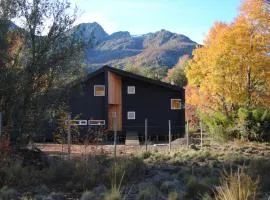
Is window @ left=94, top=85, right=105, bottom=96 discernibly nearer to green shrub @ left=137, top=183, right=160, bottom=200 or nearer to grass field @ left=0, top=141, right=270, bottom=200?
grass field @ left=0, top=141, right=270, bottom=200

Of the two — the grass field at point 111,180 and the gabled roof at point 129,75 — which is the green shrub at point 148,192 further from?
the gabled roof at point 129,75

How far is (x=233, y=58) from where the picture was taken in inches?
1347

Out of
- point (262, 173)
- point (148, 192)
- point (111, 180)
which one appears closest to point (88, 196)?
point (148, 192)

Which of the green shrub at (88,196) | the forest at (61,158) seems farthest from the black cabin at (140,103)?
the green shrub at (88,196)

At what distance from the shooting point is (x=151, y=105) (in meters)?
42.6

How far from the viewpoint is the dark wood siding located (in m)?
42.5

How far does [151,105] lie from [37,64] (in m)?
27.6

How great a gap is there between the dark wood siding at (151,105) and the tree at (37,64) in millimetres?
26535

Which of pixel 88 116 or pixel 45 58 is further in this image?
pixel 88 116

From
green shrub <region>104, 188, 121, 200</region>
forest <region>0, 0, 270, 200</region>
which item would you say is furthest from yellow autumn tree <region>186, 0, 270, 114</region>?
green shrub <region>104, 188, 121, 200</region>

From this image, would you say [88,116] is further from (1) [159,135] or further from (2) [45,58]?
(2) [45,58]

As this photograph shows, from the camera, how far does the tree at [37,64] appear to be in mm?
15195

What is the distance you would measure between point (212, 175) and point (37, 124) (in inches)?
237

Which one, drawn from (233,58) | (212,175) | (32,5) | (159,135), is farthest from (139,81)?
(212,175)
